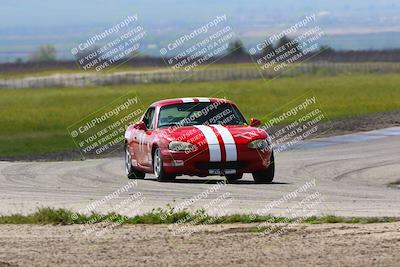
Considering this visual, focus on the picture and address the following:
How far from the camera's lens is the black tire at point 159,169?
66.8 ft

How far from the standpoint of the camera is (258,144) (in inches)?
780

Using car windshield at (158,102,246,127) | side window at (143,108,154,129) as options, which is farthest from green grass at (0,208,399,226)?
side window at (143,108,154,129)

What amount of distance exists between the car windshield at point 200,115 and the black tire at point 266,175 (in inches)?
36.7

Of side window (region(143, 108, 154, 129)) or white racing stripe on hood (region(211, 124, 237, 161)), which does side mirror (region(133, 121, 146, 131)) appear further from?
white racing stripe on hood (region(211, 124, 237, 161))

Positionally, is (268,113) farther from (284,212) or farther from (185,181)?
(284,212)

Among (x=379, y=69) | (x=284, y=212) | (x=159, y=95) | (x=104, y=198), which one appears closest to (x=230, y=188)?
(x=104, y=198)

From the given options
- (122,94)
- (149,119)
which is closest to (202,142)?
(149,119)

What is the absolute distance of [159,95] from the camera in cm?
8294

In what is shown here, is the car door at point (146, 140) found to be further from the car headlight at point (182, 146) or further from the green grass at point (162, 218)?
the green grass at point (162, 218)

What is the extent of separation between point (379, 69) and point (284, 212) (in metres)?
115

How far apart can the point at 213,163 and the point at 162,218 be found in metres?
5.60

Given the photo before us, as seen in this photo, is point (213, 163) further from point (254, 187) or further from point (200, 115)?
point (200, 115)

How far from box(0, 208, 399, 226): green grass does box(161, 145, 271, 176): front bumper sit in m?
4.71

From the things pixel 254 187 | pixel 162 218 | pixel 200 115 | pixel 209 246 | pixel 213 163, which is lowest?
pixel 254 187
